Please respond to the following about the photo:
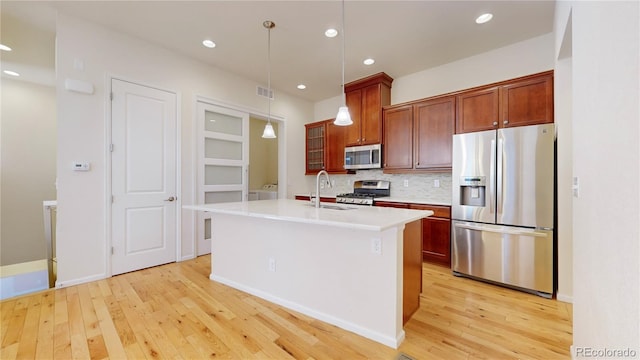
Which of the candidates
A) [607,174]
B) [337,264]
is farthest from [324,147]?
[607,174]

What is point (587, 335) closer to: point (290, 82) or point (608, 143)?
point (608, 143)

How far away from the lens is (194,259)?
3.63 meters

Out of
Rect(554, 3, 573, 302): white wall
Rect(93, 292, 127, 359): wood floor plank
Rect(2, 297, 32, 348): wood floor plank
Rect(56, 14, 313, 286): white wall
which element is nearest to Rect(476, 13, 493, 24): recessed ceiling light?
Rect(554, 3, 573, 302): white wall

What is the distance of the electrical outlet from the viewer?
69.9 inches

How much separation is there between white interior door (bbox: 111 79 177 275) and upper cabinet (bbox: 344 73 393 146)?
2833 millimetres

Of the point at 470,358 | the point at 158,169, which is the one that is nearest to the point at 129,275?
the point at 158,169

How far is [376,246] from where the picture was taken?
179cm

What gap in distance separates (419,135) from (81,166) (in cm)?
424

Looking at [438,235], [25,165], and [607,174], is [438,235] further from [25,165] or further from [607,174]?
[25,165]

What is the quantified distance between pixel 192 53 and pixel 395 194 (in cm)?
380

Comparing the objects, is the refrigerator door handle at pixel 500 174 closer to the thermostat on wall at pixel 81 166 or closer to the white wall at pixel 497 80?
the white wall at pixel 497 80

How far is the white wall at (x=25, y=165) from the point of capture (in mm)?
3875

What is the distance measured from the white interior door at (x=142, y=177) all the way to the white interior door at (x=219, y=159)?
15.1 inches
